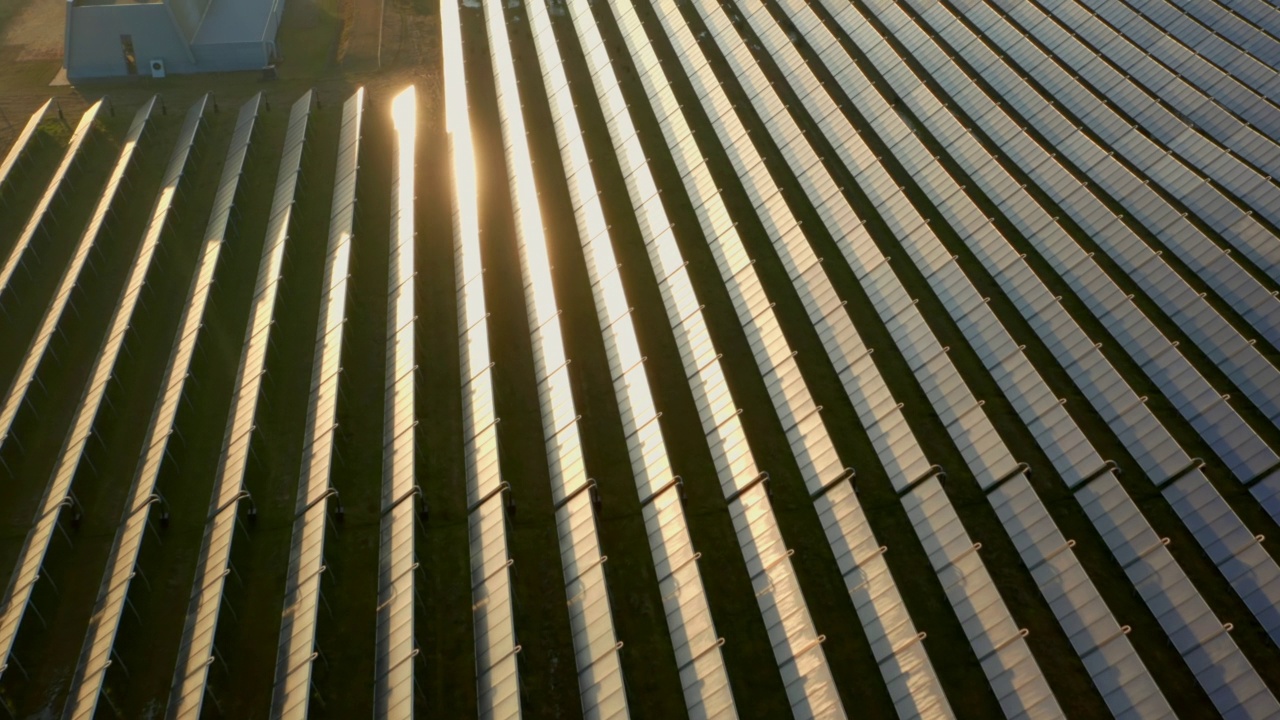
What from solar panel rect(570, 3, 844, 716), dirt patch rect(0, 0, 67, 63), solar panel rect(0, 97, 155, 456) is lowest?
solar panel rect(570, 3, 844, 716)

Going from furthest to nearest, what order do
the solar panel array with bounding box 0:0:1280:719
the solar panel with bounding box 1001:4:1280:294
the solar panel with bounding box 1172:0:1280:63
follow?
Result: the solar panel with bounding box 1172:0:1280:63
the solar panel with bounding box 1001:4:1280:294
the solar panel array with bounding box 0:0:1280:719

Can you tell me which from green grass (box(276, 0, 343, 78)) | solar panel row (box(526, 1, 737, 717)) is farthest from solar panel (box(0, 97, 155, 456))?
solar panel row (box(526, 1, 737, 717))

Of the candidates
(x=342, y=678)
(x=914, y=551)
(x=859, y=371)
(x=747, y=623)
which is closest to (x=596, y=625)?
(x=747, y=623)

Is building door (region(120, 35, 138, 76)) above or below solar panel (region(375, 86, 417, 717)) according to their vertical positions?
above

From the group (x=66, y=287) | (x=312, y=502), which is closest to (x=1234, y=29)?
(x=312, y=502)

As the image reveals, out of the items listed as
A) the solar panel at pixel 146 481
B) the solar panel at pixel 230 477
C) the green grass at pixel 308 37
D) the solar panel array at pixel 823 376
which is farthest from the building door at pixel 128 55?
the solar panel at pixel 230 477

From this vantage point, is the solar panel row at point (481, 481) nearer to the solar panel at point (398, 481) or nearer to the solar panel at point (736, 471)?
the solar panel at point (398, 481)

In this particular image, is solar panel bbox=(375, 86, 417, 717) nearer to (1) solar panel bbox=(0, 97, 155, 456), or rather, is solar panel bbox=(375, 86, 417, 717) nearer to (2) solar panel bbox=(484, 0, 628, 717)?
(2) solar panel bbox=(484, 0, 628, 717)
